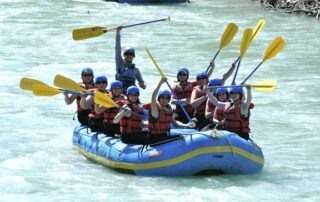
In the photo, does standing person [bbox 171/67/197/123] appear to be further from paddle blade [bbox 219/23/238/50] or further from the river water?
A: the river water

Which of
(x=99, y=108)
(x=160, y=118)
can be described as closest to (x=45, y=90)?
(x=99, y=108)

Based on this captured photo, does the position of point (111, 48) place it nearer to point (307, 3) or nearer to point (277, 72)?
point (277, 72)

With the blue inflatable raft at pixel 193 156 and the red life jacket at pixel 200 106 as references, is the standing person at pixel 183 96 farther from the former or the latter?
the blue inflatable raft at pixel 193 156

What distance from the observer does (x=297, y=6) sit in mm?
25719

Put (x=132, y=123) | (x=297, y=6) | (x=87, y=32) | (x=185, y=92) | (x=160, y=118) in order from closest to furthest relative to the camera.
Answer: (x=160, y=118) < (x=132, y=123) < (x=185, y=92) < (x=87, y=32) < (x=297, y=6)

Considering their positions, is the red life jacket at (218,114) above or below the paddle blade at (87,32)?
below

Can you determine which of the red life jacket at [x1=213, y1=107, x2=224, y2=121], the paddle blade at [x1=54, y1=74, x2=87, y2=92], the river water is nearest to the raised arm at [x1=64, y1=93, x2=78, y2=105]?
the paddle blade at [x1=54, y1=74, x2=87, y2=92]

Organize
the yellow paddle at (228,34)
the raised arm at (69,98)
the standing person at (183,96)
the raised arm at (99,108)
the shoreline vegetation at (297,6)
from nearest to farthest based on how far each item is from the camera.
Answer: the raised arm at (99,108), the raised arm at (69,98), the standing person at (183,96), the yellow paddle at (228,34), the shoreline vegetation at (297,6)

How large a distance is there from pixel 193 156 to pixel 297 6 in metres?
17.9

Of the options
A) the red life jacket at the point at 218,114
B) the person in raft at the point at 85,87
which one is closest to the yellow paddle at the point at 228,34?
the red life jacket at the point at 218,114

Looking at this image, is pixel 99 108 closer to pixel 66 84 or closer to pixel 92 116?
pixel 92 116

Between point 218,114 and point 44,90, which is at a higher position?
point 44,90

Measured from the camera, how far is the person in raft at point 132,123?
918cm

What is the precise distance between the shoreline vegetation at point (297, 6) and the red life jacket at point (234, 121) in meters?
15.7
